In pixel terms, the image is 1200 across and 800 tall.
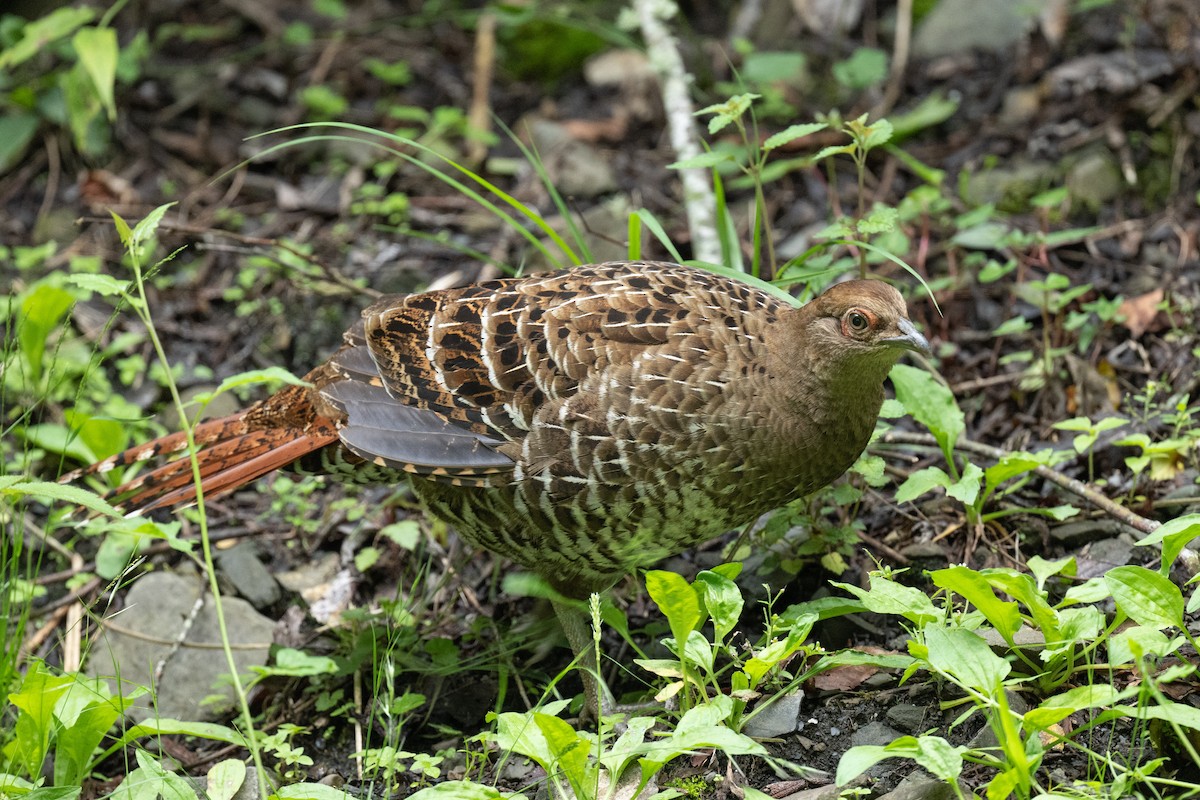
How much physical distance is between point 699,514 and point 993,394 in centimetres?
169

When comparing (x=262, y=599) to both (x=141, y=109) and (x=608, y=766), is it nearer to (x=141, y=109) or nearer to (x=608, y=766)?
(x=608, y=766)

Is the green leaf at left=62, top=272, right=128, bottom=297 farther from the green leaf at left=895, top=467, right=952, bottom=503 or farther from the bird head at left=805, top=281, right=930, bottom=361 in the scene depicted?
the green leaf at left=895, top=467, right=952, bottom=503

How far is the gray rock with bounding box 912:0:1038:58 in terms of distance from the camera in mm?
6535

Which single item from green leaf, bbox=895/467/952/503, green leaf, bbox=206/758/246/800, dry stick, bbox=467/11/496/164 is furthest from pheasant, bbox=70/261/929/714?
Answer: dry stick, bbox=467/11/496/164

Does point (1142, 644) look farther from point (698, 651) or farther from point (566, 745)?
point (566, 745)

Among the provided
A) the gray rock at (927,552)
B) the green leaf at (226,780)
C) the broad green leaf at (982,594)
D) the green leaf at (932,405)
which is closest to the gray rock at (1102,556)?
the gray rock at (927,552)

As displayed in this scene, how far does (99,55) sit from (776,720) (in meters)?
4.67

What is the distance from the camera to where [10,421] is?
197 inches

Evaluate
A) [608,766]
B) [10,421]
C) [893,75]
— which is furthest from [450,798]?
[893,75]

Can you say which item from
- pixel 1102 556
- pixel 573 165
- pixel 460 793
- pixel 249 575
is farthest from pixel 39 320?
pixel 1102 556

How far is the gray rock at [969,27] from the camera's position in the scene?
6535mm

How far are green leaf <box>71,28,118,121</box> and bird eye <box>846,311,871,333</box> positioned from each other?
3951 millimetres

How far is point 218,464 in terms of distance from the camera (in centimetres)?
392

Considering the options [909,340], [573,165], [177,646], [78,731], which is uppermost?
[909,340]
